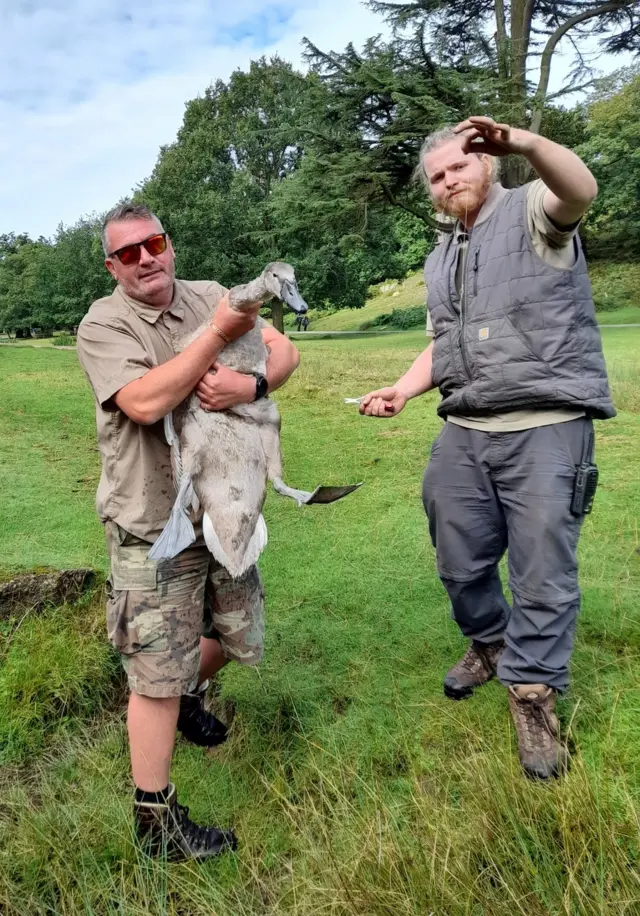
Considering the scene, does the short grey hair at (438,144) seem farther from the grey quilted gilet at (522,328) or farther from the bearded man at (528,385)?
the grey quilted gilet at (522,328)

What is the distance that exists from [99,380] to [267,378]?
1.96 feet

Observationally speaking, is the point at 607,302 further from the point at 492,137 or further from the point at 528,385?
the point at 492,137

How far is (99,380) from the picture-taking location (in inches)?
82.0

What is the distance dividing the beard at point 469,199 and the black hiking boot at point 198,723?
7.46 feet

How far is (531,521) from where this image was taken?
237 cm

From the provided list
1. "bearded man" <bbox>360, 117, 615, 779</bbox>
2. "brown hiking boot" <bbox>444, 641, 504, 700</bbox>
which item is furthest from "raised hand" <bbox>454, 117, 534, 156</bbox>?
"brown hiking boot" <bbox>444, 641, 504, 700</bbox>

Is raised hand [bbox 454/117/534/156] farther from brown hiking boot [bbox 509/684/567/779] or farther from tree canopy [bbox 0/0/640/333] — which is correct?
tree canopy [bbox 0/0/640/333]

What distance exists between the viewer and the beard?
2.46 metres

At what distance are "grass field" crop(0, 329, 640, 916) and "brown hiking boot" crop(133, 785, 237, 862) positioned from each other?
2.8 inches

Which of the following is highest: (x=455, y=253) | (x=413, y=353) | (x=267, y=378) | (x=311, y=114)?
(x=311, y=114)

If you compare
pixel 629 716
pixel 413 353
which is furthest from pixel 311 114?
pixel 629 716

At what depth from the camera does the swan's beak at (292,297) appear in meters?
1.98

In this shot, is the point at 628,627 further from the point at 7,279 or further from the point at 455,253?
the point at 7,279

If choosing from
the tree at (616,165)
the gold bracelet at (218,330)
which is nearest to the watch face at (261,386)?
the gold bracelet at (218,330)
